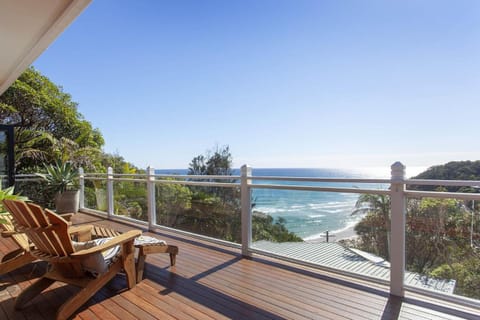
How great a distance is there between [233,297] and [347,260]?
1344mm

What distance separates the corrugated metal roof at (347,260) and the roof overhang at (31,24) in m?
3.40

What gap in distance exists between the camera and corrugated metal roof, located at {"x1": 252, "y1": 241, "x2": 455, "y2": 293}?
272cm

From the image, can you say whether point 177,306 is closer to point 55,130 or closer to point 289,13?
point 289,13

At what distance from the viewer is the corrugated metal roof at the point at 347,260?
2721mm

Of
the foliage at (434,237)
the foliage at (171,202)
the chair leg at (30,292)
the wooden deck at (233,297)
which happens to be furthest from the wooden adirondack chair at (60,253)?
the foliage at (434,237)

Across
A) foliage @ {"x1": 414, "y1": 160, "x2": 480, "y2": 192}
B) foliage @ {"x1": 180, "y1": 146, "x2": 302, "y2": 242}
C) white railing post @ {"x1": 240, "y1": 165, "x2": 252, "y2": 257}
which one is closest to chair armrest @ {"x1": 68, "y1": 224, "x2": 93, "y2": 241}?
foliage @ {"x1": 180, "y1": 146, "x2": 302, "y2": 242}

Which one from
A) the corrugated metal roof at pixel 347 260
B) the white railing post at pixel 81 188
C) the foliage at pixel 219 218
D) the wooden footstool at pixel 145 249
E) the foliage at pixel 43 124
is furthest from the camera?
the foliage at pixel 43 124

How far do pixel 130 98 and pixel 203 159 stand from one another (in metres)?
12.4

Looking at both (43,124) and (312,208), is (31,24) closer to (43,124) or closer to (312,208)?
(312,208)

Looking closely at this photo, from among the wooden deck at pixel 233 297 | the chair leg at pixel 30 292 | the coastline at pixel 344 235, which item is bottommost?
Result: the wooden deck at pixel 233 297

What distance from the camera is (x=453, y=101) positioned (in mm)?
17500

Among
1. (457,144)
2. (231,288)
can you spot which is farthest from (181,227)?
(457,144)

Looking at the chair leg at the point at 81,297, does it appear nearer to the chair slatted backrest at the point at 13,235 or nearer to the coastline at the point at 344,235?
the chair slatted backrest at the point at 13,235

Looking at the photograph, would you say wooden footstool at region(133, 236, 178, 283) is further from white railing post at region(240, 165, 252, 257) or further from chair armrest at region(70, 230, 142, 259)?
white railing post at region(240, 165, 252, 257)
